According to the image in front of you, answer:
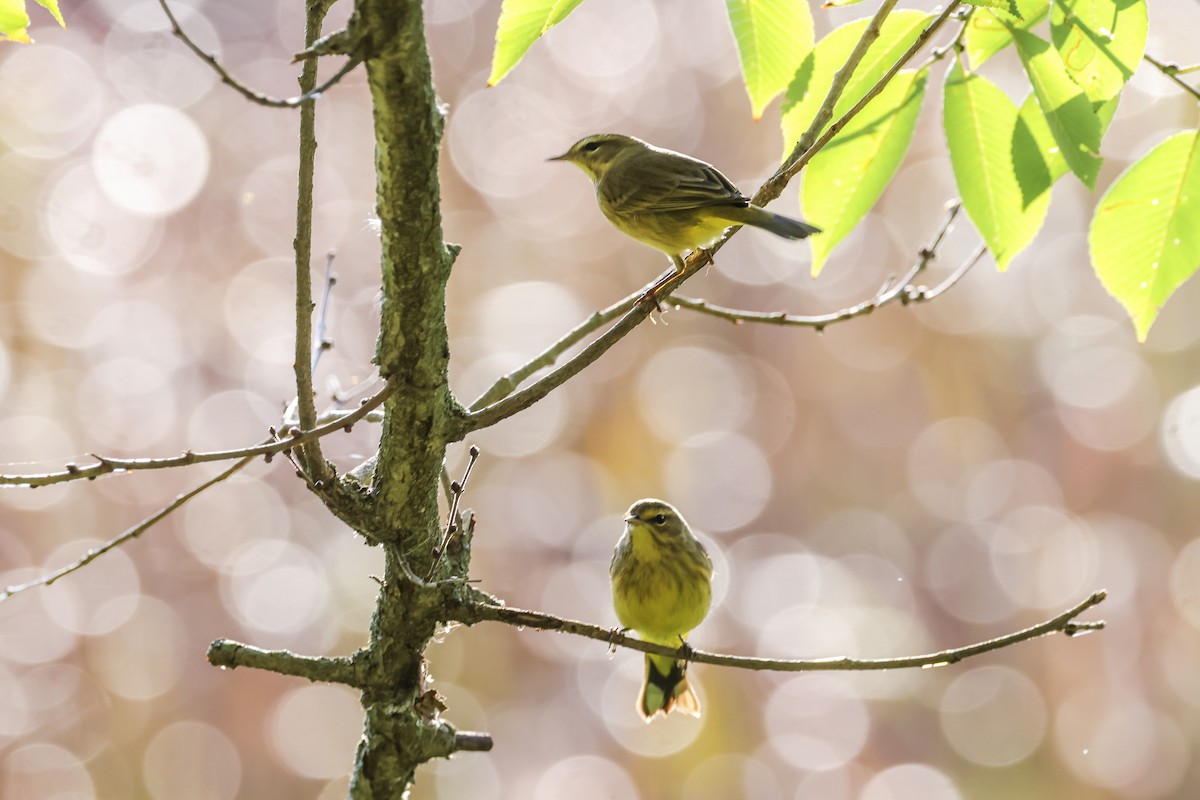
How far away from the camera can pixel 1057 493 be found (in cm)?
710

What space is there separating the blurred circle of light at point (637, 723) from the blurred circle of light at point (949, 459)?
1.99 meters

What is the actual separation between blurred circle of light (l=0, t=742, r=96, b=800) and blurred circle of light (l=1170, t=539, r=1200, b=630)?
642cm

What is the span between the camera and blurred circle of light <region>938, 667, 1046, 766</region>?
21.3 feet

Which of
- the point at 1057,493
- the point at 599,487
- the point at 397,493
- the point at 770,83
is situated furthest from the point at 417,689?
the point at 1057,493

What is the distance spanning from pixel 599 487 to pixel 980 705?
2787 millimetres

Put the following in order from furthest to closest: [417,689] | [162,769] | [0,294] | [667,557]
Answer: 1. [0,294]
2. [162,769]
3. [667,557]
4. [417,689]

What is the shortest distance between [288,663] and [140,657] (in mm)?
4374

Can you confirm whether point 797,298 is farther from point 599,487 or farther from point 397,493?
→ point 397,493

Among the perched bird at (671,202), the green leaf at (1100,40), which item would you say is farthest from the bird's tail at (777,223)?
the green leaf at (1100,40)

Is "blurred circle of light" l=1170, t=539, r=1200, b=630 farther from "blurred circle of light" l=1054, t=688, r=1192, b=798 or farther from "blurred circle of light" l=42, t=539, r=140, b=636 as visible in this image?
"blurred circle of light" l=42, t=539, r=140, b=636

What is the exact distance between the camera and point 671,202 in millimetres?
4039

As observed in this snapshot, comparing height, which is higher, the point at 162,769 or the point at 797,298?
the point at 797,298

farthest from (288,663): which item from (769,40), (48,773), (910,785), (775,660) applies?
(910,785)

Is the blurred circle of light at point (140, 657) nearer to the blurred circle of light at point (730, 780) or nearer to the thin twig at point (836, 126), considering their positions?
the blurred circle of light at point (730, 780)
